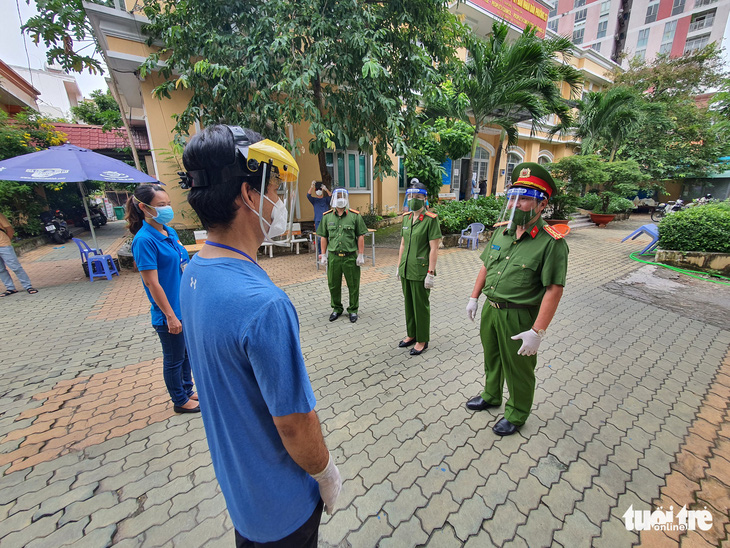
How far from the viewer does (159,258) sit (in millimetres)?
2396

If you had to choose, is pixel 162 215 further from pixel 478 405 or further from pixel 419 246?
pixel 478 405

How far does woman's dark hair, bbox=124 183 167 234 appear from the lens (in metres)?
2.41

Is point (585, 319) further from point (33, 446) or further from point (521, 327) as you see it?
point (33, 446)

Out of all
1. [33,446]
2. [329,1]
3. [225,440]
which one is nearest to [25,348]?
[33,446]

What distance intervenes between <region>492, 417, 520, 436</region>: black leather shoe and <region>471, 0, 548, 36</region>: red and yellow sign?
17.2m

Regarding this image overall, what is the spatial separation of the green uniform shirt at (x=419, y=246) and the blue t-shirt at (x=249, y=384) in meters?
2.63

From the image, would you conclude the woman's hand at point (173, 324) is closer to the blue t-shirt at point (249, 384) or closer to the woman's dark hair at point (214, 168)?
the blue t-shirt at point (249, 384)

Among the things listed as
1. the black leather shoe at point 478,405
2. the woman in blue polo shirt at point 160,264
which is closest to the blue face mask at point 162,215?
the woman in blue polo shirt at point 160,264

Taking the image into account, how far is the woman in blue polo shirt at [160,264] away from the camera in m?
2.29

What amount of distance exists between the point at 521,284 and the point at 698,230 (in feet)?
26.8

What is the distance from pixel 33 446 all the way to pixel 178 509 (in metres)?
1.59

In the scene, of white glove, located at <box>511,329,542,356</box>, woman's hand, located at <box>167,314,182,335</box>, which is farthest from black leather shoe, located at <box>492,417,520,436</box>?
woman's hand, located at <box>167,314,182,335</box>

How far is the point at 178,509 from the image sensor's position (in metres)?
1.97

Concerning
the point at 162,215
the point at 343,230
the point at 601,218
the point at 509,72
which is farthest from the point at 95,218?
the point at 601,218
